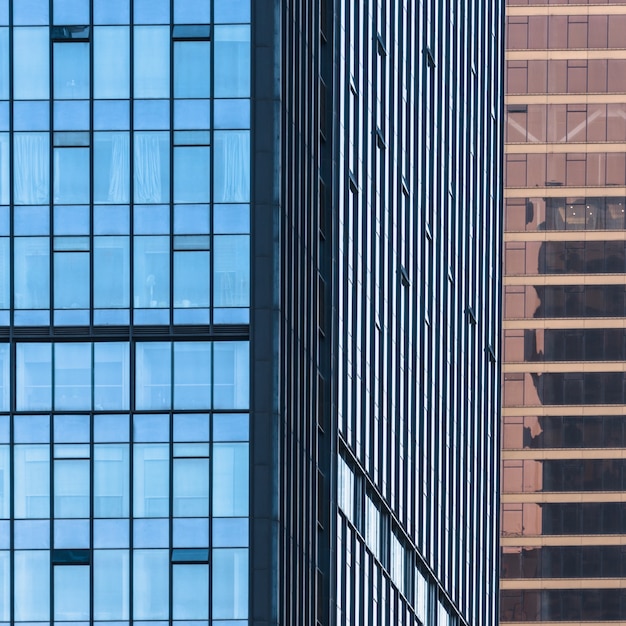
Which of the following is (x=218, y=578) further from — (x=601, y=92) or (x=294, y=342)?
(x=601, y=92)

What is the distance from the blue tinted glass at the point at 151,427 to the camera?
65625 millimetres

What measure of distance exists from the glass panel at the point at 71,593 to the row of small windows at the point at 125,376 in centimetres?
505

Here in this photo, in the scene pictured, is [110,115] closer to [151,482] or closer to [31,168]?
[31,168]

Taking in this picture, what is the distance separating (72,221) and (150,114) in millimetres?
4169

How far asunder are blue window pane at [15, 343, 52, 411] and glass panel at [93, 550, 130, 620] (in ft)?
16.9

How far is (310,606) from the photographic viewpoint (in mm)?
70562

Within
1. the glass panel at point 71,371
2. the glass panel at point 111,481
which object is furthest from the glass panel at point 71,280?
the glass panel at point 111,481

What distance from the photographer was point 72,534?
214ft

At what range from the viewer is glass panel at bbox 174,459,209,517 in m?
64.9

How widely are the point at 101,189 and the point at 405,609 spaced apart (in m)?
32.2

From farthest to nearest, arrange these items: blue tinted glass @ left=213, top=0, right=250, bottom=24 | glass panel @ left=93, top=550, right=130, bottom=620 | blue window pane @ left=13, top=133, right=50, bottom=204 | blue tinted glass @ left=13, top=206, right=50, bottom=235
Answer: blue window pane @ left=13, top=133, right=50, bottom=204
blue tinted glass @ left=13, top=206, right=50, bottom=235
blue tinted glass @ left=213, top=0, right=250, bottom=24
glass panel @ left=93, top=550, right=130, bottom=620

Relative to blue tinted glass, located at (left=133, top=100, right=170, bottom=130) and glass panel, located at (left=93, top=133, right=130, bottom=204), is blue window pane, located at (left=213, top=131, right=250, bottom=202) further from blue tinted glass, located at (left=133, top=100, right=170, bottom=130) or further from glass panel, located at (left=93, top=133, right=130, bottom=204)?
glass panel, located at (left=93, top=133, right=130, bottom=204)

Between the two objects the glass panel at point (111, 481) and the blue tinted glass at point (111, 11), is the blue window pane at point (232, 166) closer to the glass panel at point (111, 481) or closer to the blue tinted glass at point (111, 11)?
the blue tinted glass at point (111, 11)

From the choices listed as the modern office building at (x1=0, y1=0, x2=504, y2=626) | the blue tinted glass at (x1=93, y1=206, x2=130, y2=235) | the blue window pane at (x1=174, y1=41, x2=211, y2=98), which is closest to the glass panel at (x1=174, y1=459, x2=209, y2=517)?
the modern office building at (x1=0, y1=0, x2=504, y2=626)
